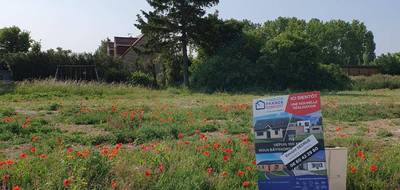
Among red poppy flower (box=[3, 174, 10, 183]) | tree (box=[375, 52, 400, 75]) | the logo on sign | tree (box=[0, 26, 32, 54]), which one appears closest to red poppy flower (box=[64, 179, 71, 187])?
red poppy flower (box=[3, 174, 10, 183])

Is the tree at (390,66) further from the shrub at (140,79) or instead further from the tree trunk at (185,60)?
the shrub at (140,79)

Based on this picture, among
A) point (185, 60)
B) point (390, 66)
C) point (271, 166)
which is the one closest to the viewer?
point (271, 166)

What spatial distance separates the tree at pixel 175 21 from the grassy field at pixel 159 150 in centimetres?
2180

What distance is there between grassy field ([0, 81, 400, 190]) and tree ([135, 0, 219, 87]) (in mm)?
21798

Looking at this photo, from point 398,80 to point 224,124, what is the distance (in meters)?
36.5

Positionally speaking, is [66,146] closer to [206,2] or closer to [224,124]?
[224,124]

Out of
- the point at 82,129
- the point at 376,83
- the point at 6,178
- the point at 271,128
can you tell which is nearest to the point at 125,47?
the point at 376,83

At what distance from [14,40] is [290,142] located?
57963 mm

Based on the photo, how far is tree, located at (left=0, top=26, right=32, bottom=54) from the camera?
57312 mm

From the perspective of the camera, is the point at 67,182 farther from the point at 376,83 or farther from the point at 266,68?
the point at 376,83

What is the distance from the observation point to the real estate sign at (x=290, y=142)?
4973 mm

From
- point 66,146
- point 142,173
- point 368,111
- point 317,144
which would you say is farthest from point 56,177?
point 368,111

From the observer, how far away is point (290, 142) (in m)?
5.05

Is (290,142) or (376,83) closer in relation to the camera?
(290,142)
